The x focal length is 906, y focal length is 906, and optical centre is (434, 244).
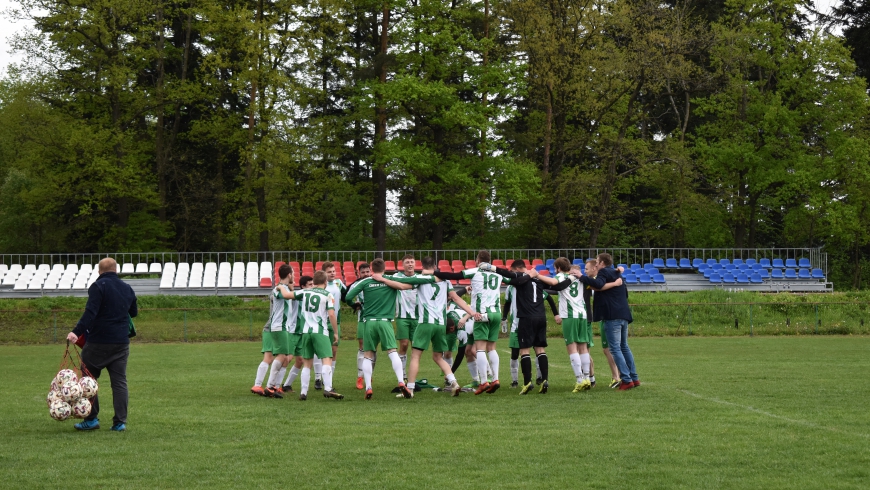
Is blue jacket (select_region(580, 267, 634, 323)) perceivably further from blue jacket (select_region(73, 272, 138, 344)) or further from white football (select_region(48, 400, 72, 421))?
white football (select_region(48, 400, 72, 421))

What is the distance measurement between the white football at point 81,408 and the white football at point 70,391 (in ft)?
0.21

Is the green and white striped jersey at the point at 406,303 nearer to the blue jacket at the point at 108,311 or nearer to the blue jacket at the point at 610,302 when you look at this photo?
the blue jacket at the point at 610,302

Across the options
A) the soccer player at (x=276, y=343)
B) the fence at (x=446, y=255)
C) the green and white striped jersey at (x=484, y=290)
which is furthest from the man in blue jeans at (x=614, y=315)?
the fence at (x=446, y=255)

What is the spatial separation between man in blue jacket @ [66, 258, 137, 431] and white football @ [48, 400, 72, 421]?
37 centimetres

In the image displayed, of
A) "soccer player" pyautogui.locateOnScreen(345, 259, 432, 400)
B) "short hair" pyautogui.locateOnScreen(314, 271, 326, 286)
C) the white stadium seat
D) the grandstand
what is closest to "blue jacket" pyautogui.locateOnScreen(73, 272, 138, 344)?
"short hair" pyautogui.locateOnScreen(314, 271, 326, 286)

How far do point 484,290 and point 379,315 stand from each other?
1587 millimetres

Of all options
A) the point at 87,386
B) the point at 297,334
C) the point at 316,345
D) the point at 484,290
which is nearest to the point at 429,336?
the point at 484,290

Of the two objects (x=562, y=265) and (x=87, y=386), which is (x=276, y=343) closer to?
(x=87, y=386)

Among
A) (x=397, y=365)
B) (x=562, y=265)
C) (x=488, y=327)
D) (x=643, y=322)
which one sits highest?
(x=562, y=265)

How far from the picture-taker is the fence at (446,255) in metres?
37.4

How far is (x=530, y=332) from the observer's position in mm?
12789

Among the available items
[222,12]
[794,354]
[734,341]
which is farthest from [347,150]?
[794,354]

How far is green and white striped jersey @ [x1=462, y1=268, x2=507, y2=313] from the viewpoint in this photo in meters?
12.9

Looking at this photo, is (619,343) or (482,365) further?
(619,343)
